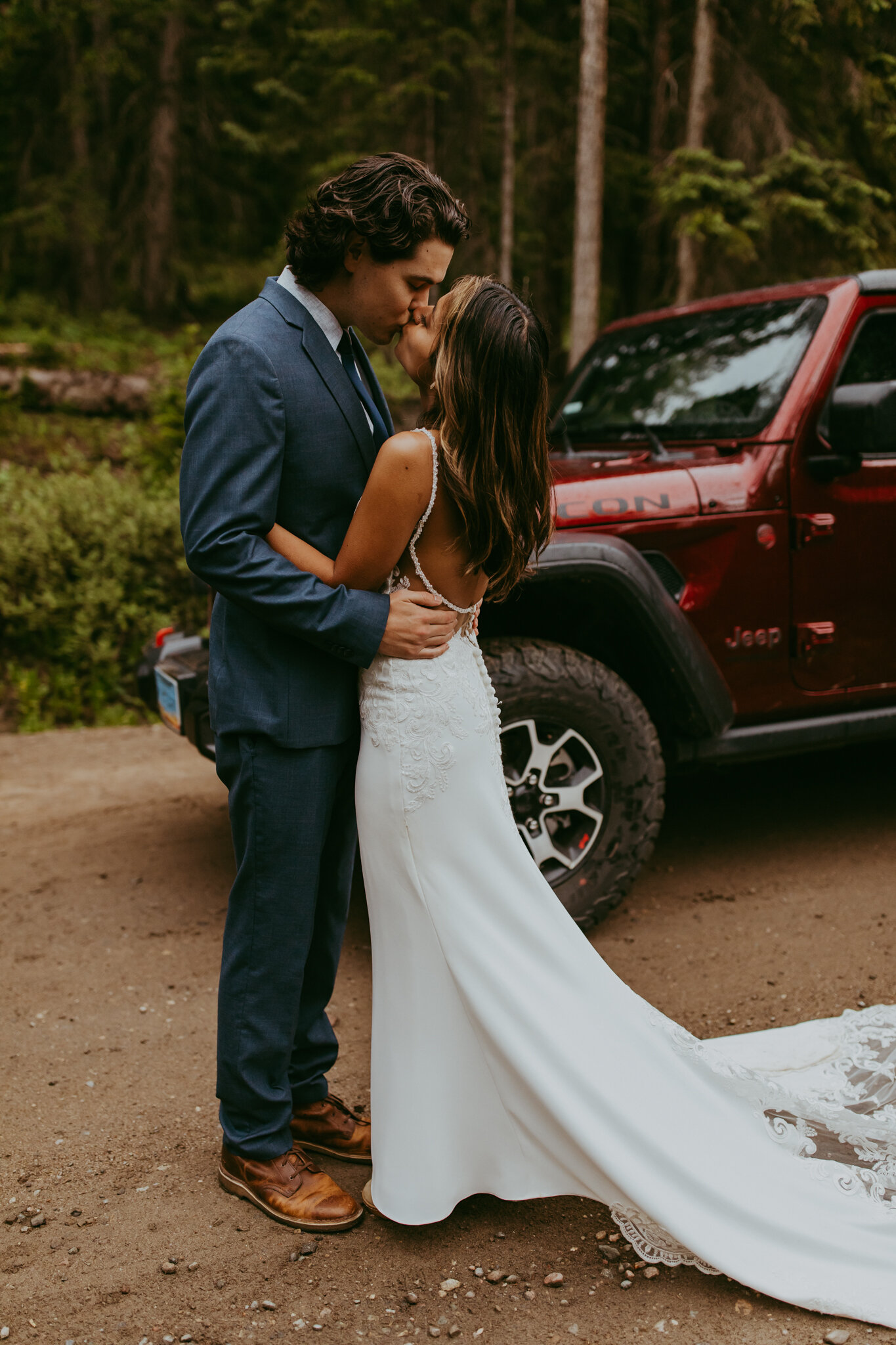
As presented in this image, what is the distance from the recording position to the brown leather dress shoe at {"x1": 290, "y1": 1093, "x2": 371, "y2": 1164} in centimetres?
271

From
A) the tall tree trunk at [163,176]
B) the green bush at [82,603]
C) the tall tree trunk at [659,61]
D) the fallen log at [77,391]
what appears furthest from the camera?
the tall tree trunk at [163,176]

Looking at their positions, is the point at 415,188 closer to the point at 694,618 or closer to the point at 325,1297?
the point at 694,618

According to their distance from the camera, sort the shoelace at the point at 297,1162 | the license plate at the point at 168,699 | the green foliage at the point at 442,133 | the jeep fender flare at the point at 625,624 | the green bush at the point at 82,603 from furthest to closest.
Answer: the green foliage at the point at 442,133, the green bush at the point at 82,603, the license plate at the point at 168,699, the jeep fender flare at the point at 625,624, the shoelace at the point at 297,1162

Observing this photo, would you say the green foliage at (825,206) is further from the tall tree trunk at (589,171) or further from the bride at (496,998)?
the bride at (496,998)

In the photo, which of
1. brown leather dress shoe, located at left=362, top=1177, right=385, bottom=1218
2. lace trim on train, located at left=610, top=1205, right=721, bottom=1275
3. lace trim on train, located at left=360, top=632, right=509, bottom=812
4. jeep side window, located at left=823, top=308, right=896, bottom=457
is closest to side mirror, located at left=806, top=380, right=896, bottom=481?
jeep side window, located at left=823, top=308, right=896, bottom=457

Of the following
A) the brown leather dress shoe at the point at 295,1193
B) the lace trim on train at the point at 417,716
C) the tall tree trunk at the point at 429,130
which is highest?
the tall tree trunk at the point at 429,130

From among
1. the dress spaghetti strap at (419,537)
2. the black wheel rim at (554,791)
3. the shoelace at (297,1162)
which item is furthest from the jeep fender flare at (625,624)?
the shoelace at (297,1162)

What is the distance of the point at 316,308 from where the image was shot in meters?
2.29

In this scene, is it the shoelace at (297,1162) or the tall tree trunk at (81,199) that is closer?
the shoelace at (297,1162)

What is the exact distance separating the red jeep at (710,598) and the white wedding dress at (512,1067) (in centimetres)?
118

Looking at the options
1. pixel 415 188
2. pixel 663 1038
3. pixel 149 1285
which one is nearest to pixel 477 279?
pixel 415 188

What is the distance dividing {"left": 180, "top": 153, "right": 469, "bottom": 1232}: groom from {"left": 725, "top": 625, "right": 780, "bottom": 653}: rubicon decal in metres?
1.74

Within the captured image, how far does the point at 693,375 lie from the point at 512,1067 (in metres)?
3.00

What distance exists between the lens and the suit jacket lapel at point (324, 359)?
87.6 inches
